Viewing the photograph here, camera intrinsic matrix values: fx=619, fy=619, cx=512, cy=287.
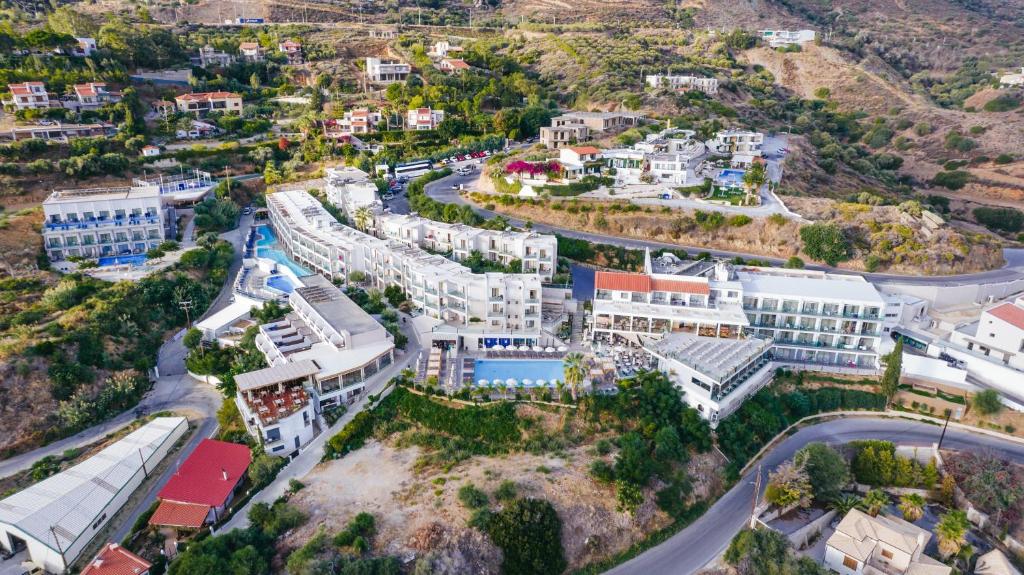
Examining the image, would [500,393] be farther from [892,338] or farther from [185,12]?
[185,12]

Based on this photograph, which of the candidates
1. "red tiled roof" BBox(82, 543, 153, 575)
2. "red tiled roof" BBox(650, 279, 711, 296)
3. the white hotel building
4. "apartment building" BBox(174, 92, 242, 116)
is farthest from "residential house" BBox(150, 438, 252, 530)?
"apartment building" BBox(174, 92, 242, 116)

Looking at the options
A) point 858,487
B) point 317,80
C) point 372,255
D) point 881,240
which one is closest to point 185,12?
point 317,80

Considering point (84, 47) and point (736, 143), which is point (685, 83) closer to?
Result: point (736, 143)

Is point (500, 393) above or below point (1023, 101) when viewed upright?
below

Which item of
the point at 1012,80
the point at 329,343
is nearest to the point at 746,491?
the point at 329,343

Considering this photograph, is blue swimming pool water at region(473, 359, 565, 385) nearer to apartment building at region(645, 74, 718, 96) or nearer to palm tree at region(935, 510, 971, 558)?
palm tree at region(935, 510, 971, 558)

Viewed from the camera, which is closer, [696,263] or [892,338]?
[892,338]

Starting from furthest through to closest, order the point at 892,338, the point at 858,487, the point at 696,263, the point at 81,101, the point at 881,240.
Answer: the point at 81,101 < the point at 881,240 < the point at 696,263 < the point at 892,338 < the point at 858,487
